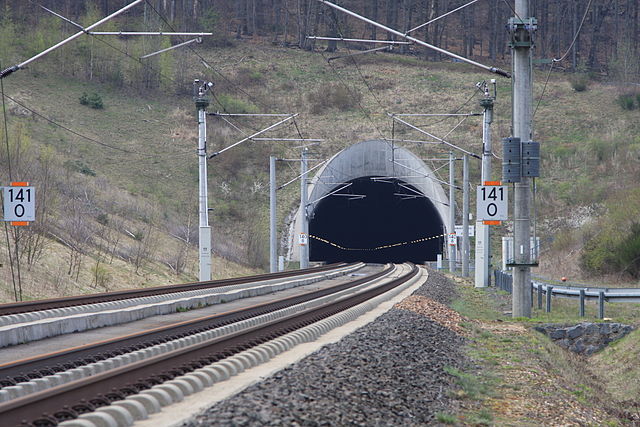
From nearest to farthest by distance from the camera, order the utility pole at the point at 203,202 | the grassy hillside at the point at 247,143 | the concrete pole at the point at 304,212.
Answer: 1. the utility pole at the point at 203,202
2. the concrete pole at the point at 304,212
3. the grassy hillside at the point at 247,143

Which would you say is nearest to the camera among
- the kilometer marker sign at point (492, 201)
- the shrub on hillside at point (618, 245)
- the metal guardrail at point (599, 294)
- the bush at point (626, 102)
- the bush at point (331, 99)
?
the metal guardrail at point (599, 294)

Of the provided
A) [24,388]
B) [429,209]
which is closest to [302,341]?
[24,388]

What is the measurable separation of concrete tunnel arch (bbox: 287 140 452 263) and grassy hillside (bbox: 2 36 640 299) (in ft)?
12.5

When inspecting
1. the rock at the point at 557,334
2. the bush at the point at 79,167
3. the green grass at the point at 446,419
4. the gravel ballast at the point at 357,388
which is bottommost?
the rock at the point at 557,334

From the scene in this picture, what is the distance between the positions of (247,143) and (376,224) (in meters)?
14.7

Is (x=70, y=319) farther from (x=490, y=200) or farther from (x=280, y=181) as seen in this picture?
(x=280, y=181)

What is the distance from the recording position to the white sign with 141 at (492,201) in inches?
928

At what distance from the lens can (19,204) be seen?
22453mm

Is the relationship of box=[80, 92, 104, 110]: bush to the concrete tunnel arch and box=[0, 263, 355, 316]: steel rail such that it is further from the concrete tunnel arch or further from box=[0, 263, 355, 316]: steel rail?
box=[0, 263, 355, 316]: steel rail

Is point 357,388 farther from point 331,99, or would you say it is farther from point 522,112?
point 331,99

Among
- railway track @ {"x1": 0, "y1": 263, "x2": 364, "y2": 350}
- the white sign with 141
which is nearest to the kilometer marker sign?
the white sign with 141

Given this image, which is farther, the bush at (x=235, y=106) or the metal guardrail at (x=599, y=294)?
the bush at (x=235, y=106)

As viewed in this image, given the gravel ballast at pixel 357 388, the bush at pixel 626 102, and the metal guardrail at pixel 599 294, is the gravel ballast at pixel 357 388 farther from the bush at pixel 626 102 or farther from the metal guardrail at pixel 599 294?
the bush at pixel 626 102

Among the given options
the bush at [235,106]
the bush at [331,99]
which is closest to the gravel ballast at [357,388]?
the bush at [235,106]
